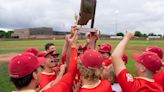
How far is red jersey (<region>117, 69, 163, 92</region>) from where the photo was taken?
4047mm

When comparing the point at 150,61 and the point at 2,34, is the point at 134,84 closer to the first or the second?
the point at 150,61

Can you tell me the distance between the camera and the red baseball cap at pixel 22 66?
364 cm

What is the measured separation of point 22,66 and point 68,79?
756mm

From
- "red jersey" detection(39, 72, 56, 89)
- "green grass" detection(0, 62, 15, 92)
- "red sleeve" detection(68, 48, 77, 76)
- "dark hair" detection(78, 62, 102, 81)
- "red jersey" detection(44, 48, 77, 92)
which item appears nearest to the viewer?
"red jersey" detection(44, 48, 77, 92)

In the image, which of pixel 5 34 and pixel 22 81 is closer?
pixel 22 81

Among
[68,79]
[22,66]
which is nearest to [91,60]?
[68,79]

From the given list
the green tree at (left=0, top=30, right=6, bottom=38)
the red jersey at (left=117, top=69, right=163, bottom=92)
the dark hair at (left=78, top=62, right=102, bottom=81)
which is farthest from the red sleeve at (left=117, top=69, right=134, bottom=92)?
the green tree at (left=0, top=30, right=6, bottom=38)

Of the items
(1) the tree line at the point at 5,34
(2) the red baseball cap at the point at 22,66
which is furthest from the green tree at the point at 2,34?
(2) the red baseball cap at the point at 22,66

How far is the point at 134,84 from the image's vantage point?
4.11 meters

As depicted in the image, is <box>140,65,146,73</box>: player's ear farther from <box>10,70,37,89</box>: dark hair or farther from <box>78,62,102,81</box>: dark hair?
<box>10,70,37,89</box>: dark hair

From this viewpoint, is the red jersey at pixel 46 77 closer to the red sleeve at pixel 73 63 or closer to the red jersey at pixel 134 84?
the red sleeve at pixel 73 63

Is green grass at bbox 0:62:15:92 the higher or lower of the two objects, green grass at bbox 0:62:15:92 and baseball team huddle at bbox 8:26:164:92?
the lower

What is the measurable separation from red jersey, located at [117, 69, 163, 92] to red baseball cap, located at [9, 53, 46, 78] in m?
0.92

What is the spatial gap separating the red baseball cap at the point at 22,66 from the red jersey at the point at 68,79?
15.2 inches
